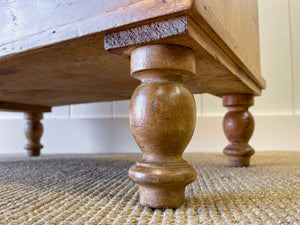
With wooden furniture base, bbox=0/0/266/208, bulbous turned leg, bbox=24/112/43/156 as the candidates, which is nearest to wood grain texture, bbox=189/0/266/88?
wooden furniture base, bbox=0/0/266/208

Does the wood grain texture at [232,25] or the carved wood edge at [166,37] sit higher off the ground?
the wood grain texture at [232,25]

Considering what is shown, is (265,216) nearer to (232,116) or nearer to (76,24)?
(76,24)

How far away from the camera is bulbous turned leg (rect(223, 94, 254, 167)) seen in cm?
81

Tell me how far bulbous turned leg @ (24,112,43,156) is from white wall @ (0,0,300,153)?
269 millimetres

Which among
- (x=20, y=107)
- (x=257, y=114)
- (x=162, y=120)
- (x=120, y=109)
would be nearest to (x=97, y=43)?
(x=162, y=120)

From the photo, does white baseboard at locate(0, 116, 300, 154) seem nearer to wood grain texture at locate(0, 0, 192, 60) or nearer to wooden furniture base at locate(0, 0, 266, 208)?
wooden furniture base at locate(0, 0, 266, 208)

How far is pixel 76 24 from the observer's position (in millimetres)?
398

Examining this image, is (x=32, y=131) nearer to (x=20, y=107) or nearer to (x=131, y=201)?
(x=20, y=107)

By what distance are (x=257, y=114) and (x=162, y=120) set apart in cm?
124

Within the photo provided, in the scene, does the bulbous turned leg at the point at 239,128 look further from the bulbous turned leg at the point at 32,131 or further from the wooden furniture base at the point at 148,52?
the bulbous turned leg at the point at 32,131

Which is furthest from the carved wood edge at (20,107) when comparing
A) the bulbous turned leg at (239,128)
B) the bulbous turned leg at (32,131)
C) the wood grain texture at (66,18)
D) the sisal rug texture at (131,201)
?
the bulbous turned leg at (239,128)

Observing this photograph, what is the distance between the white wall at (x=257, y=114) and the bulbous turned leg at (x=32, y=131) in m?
0.27

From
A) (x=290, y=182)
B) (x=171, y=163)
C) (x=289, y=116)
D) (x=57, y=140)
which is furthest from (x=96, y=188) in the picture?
(x=289, y=116)

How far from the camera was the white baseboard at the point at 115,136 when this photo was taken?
1.41 metres
